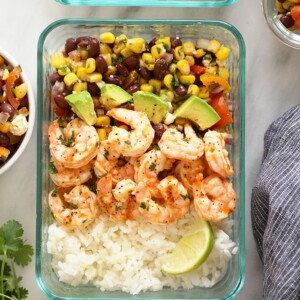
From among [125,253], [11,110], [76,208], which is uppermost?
[11,110]

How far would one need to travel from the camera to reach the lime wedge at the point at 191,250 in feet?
7.03

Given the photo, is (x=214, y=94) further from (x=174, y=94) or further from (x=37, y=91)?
(x=37, y=91)

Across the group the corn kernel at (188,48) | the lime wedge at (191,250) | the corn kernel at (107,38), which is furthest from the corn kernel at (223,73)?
the lime wedge at (191,250)

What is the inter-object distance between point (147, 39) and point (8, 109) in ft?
1.54

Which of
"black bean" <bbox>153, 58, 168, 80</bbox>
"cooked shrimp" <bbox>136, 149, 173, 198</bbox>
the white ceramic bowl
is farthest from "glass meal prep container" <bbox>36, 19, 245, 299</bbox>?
"cooked shrimp" <bbox>136, 149, 173, 198</bbox>

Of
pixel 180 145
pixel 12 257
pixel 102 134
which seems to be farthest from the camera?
pixel 12 257

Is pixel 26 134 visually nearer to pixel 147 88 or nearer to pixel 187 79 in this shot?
pixel 147 88

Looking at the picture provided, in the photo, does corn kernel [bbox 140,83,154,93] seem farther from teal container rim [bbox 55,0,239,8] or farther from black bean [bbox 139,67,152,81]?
teal container rim [bbox 55,0,239,8]

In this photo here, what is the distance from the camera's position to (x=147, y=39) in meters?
2.25

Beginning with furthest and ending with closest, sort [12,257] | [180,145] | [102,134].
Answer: [12,257]
[102,134]
[180,145]

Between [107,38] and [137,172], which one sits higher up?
[107,38]

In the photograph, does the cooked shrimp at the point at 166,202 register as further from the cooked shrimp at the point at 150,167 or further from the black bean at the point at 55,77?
the black bean at the point at 55,77

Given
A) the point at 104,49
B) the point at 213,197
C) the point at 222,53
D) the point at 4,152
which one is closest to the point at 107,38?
→ the point at 104,49

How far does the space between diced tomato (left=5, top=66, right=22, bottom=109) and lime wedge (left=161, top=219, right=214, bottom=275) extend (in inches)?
25.0
